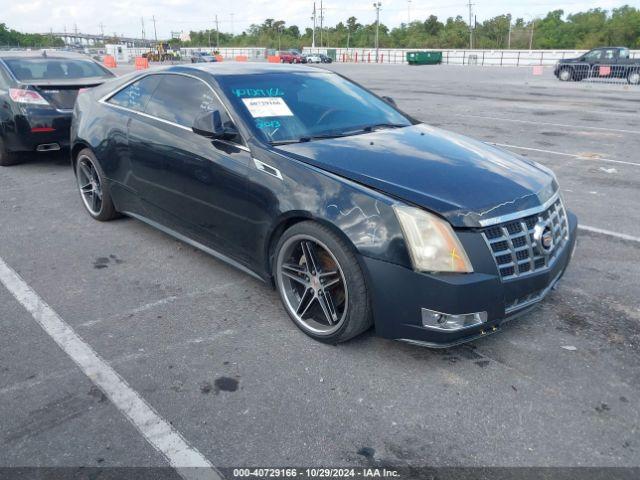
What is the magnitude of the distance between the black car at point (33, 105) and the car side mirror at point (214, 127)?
4.46 metres

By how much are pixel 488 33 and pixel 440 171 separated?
115233mm

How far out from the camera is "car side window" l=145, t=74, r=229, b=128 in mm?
3977

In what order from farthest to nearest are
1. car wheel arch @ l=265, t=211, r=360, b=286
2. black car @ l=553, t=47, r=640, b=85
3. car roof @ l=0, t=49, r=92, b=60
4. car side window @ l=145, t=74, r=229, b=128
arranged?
1. black car @ l=553, t=47, r=640, b=85
2. car roof @ l=0, t=49, r=92, b=60
3. car side window @ l=145, t=74, r=229, b=128
4. car wheel arch @ l=265, t=211, r=360, b=286

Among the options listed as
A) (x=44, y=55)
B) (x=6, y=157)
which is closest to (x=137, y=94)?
(x=6, y=157)

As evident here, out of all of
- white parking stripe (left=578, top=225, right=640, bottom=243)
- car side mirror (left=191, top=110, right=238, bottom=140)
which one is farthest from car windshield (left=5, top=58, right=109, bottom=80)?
white parking stripe (left=578, top=225, right=640, bottom=243)

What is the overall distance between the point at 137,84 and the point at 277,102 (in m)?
1.63

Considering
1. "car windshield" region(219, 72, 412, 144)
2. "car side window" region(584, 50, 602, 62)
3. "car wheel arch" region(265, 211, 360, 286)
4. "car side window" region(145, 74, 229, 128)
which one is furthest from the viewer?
"car side window" region(584, 50, 602, 62)

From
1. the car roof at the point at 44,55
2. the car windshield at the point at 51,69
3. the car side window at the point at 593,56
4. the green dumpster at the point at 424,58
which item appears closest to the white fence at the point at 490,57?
the green dumpster at the point at 424,58

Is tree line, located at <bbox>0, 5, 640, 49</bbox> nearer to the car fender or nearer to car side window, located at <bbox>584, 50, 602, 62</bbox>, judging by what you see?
car side window, located at <bbox>584, 50, 602, 62</bbox>

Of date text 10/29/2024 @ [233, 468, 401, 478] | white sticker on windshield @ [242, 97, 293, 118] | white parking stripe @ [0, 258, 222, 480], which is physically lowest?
date text 10/29/2024 @ [233, 468, 401, 478]

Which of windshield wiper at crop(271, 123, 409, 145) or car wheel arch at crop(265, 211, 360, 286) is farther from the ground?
windshield wiper at crop(271, 123, 409, 145)

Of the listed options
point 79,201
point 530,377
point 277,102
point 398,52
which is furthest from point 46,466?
point 398,52

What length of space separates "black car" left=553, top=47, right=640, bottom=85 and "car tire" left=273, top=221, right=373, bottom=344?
1109 inches

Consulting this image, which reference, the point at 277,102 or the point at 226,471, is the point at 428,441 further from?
the point at 277,102
